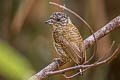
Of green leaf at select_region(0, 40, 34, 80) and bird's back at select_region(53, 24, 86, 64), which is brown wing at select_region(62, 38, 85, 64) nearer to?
bird's back at select_region(53, 24, 86, 64)

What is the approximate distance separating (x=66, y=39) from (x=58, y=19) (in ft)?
0.49

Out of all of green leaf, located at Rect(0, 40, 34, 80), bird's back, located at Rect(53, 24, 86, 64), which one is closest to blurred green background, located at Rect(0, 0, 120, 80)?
bird's back, located at Rect(53, 24, 86, 64)

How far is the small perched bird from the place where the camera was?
1.63 metres

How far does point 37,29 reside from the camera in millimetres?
3586

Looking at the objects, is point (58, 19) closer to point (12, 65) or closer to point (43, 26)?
point (12, 65)

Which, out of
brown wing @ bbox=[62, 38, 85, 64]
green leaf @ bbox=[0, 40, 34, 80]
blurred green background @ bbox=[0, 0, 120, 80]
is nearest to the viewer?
green leaf @ bbox=[0, 40, 34, 80]

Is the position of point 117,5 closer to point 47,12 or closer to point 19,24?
point 47,12

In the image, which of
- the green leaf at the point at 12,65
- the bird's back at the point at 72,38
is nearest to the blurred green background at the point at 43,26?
the bird's back at the point at 72,38

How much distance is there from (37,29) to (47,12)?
34 cm

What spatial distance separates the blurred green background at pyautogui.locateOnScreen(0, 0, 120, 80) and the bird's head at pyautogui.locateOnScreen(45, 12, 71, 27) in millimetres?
933

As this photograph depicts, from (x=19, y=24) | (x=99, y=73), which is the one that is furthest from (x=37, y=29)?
(x=99, y=73)

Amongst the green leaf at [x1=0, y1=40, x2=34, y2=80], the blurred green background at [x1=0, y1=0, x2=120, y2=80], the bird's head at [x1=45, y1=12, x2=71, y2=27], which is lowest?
the blurred green background at [x1=0, y1=0, x2=120, y2=80]

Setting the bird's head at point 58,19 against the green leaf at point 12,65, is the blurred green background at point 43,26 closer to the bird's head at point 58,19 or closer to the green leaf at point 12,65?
the bird's head at point 58,19

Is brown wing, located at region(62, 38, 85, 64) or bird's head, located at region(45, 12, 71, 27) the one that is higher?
bird's head, located at region(45, 12, 71, 27)
